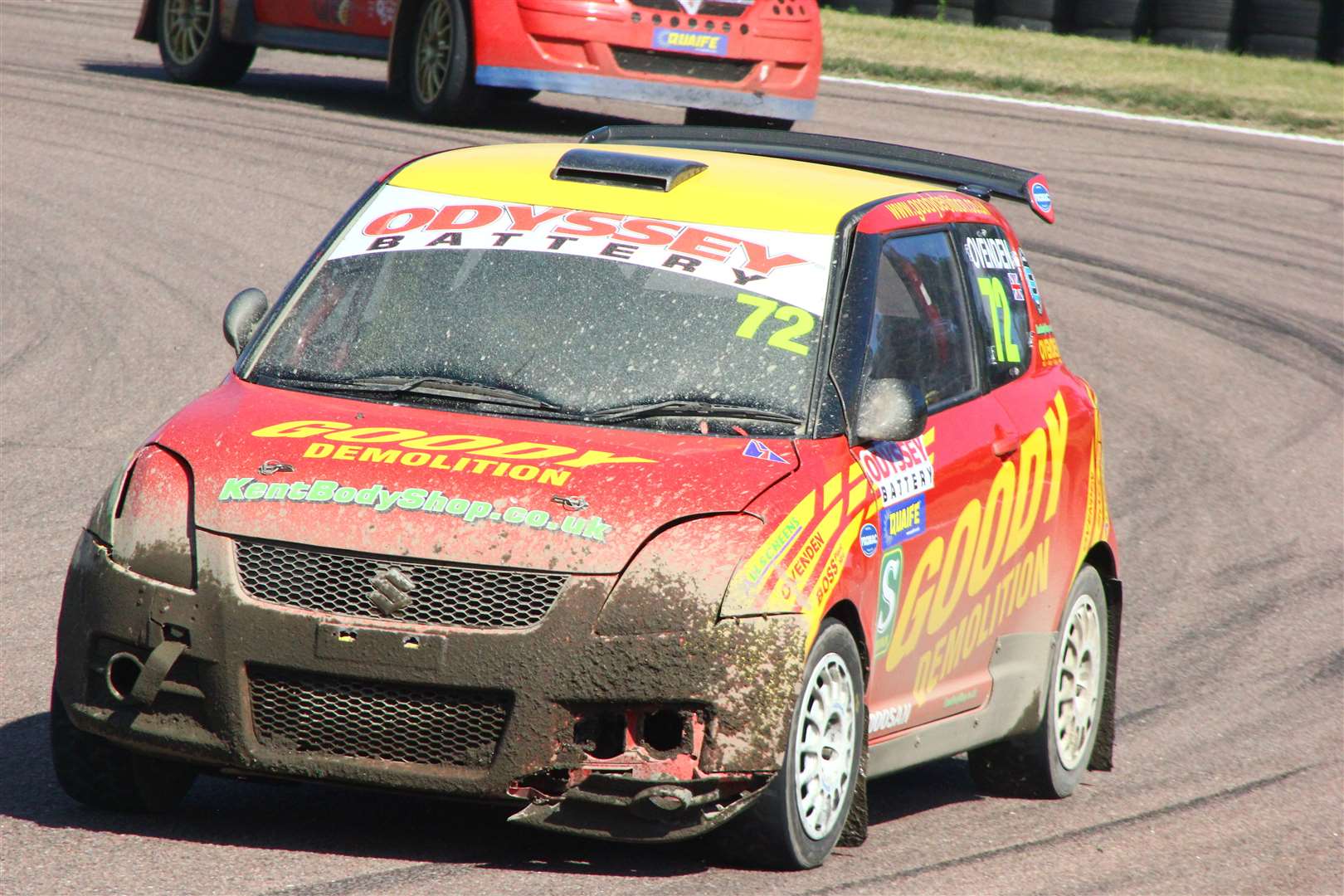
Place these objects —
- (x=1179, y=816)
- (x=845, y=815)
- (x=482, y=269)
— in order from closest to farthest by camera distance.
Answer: (x=845, y=815) → (x=482, y=269) → (x=1179, y=816)

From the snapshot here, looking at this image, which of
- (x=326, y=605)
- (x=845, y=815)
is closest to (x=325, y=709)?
(x=326, y=605)

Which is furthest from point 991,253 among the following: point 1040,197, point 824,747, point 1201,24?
point 1201,24

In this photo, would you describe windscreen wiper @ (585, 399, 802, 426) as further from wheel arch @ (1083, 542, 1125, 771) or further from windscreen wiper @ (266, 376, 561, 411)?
wheel arch @ (1083, 542, 1125, 771)

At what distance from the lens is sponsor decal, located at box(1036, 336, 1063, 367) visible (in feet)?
23.7

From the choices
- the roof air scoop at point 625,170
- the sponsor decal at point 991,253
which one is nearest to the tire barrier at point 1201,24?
the sponsor decal at point 991,253

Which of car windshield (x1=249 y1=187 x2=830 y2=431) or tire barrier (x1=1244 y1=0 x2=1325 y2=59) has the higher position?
car windshield (x1=249 y1=187 x2=830 y2=431)

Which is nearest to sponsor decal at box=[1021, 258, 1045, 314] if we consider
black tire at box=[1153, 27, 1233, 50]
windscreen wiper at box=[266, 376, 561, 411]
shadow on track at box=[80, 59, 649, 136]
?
windscreen wiper at box=[266, 376, 561, 411]

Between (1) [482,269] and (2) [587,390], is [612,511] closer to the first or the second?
(2) [587,390]

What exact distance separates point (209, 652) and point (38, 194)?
9424mm

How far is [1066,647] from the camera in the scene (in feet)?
23.5

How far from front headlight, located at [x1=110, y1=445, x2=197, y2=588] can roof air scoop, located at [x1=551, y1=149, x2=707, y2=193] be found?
1.57 m

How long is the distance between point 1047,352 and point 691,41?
27.6ft

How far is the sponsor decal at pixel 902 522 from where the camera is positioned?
5676 mm

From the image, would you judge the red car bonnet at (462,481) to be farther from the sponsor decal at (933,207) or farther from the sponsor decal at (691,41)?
the sponsor decal at (691,41)
